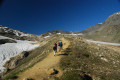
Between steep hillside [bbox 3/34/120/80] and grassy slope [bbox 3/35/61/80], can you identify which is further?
grassy slope [bbox 3/35/61/80]

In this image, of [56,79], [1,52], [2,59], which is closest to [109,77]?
[56,79]

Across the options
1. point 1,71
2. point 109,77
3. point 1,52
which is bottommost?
point 1,71

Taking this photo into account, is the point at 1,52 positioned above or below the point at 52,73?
above

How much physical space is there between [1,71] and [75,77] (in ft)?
98.4

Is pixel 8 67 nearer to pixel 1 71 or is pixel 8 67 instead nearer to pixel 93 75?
pixel 1 71

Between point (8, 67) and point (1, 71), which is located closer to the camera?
point (1, 71)

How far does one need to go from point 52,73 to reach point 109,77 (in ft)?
31.6

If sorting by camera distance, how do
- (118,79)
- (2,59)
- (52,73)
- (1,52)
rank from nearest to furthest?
(52,73) → (118,79) → (2,59) → (1,52)

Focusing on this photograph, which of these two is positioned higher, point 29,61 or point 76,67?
point 76,67

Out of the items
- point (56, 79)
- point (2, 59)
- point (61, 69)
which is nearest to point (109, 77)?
point (61, 69)

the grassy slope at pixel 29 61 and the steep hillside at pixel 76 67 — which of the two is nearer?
the steep hillside at pixel 76 67

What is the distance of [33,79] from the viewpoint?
10.1 metres

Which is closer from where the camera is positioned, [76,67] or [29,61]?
[76,67]

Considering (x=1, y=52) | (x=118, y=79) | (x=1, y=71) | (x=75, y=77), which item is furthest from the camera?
(x=1, y=52)
